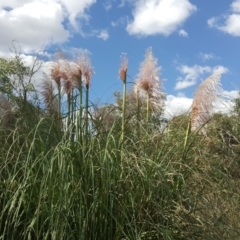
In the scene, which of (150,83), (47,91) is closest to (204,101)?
(150,83)

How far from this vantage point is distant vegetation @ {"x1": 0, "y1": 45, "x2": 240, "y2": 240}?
335 cm

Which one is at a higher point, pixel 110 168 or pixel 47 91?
pixel 47 91

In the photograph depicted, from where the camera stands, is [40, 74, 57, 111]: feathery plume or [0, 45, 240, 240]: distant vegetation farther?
[40, 74, 57, 111]: feathery plume

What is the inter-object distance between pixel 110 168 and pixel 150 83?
1.14 m

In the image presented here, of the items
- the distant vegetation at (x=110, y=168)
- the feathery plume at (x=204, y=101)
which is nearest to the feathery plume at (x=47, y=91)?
the distant vegetation at (x=110, y=168)

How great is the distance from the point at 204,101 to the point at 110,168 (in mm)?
1052

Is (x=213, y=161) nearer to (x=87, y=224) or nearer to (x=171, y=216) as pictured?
(x=171, y=216)

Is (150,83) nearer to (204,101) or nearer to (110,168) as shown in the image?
(204,101)

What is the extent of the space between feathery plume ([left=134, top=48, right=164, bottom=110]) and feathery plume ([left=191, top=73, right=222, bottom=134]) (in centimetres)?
35

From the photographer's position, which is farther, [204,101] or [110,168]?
[204,101]

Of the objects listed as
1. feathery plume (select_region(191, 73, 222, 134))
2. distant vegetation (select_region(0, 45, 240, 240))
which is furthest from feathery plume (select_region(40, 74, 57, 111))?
feathery plume (select_region(191, 73, 222, 134))

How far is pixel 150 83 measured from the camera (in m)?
4.38

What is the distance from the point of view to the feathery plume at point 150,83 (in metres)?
4.38

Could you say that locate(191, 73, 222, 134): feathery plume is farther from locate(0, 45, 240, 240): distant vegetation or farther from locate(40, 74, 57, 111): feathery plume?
locate(40, 74, 57, 111): feathery plume
